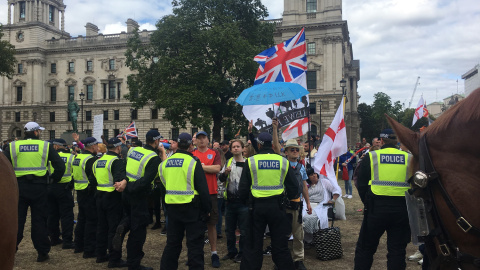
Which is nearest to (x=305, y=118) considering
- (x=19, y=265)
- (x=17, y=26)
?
(x=19, y=265)

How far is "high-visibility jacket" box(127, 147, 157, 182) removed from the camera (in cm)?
651

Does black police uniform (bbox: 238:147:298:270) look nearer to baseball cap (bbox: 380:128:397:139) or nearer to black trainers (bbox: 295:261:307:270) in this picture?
black trainers (bbox: 295:261:307:270)

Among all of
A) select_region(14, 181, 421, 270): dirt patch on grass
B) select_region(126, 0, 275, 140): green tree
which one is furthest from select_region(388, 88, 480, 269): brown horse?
select_region(126, 0, 275, 140): green tree

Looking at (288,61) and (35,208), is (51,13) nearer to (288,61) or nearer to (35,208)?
(288,61)

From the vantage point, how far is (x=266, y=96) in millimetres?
7215

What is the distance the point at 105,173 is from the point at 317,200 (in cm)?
432

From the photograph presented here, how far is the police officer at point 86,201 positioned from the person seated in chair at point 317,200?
4182 mm

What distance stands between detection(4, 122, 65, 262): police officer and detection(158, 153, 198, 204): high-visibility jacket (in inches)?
111

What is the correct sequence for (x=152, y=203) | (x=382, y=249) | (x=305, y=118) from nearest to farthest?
(x=382, y=249) < (x=305, y=118) < (x=152, y=203)

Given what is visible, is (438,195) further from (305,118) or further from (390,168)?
(305,118)

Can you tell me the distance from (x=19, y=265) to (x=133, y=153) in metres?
2.98

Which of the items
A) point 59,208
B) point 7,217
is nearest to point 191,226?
point 7,217

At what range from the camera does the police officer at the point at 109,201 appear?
7092mm

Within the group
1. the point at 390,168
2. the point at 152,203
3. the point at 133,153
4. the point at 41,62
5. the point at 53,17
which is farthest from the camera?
the point at 53,17
